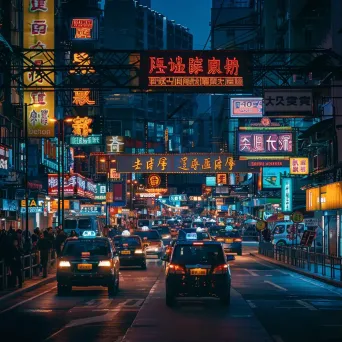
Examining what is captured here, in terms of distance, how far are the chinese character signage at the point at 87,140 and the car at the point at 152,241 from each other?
1446 centimetres

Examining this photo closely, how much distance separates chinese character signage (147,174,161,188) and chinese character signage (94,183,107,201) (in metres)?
13.7

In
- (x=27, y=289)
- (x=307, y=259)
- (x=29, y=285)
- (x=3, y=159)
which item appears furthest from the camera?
(x=307, y=259)

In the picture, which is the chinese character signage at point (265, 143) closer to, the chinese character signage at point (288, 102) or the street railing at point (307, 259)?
the street railing at point (307, 259)

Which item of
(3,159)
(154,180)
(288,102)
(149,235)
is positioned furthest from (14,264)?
(154,180)

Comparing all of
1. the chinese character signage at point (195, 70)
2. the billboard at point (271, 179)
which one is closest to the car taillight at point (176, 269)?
the chinese character signage at point (195, 70)

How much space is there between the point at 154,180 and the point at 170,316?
52252 mm

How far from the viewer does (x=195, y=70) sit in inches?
1222

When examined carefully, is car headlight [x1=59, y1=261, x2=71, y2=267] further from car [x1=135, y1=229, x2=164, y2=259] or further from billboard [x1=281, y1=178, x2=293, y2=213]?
billboard [x1=281, y1=178, x2=293, y2=213]

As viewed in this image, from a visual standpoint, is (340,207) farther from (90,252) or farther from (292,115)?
(90,252)

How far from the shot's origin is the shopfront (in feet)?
158

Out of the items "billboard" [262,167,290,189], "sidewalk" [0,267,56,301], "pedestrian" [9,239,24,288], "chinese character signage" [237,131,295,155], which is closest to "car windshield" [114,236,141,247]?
"sidewalk" [0,267,56,301]

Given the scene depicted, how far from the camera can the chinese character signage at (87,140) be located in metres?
68.4

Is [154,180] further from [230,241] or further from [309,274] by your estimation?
[309,274]

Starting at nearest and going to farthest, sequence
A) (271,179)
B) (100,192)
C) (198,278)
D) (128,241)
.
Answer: (198,278), (128,241), (271,179), (100,192)
